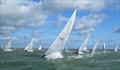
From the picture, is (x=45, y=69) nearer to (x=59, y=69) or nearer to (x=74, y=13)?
(x=59, y=69)

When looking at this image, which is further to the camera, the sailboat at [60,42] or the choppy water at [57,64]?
the sailboat at [60,42]

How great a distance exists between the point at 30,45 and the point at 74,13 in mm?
78095

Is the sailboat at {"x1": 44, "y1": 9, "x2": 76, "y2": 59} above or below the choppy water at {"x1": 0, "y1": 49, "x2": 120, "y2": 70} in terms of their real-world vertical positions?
above

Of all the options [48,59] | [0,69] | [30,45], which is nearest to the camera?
[0,69]

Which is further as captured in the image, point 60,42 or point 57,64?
point 60,42

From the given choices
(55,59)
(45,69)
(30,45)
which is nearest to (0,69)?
(45,69)

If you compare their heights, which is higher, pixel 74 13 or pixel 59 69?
pixel 74 13

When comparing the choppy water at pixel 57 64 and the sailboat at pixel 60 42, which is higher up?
the sailboat at pixel 60 42

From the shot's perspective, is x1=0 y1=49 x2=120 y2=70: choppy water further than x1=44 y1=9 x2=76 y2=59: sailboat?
No

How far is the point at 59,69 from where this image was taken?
47.5m

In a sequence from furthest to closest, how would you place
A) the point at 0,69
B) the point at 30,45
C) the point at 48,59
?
the point at 30,45 → the point at 48,59 → the point at 0,69

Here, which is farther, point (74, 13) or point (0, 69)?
point (74, 13)

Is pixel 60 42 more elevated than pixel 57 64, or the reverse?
pixel 60 42

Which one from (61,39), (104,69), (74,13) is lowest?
(104,69)
